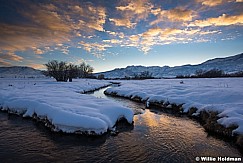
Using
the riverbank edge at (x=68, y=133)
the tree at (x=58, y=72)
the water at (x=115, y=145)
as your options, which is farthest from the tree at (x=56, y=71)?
the water at (x=115, y=145)

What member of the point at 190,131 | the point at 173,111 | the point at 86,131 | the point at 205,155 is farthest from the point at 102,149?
the point at 173,111

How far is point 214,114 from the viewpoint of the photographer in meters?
13.3

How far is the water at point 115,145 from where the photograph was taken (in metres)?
8.31

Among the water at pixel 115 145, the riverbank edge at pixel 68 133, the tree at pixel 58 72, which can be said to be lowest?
the water at pixel 115 145

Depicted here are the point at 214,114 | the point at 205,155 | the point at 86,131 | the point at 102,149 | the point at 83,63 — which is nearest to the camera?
the point at 205,155

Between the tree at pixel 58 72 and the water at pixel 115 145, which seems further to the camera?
the tree at pixel 58 72

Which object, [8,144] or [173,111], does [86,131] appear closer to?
[8,144]

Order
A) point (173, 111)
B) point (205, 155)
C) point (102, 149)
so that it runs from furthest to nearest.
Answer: point (173, 111)
point (102, 149)
point (205, 155)

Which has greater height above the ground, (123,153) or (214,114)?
(214,114)

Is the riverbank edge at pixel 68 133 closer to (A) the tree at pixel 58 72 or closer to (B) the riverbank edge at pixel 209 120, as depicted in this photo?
(B) the riverbank edge at pixel 209 120

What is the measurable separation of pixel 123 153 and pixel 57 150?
3430 millimetres

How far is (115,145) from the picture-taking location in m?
9.76

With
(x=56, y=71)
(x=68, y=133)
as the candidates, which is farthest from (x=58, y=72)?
(x=68, y=133)

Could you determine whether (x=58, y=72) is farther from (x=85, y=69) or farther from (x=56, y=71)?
(x=85, y=69)
